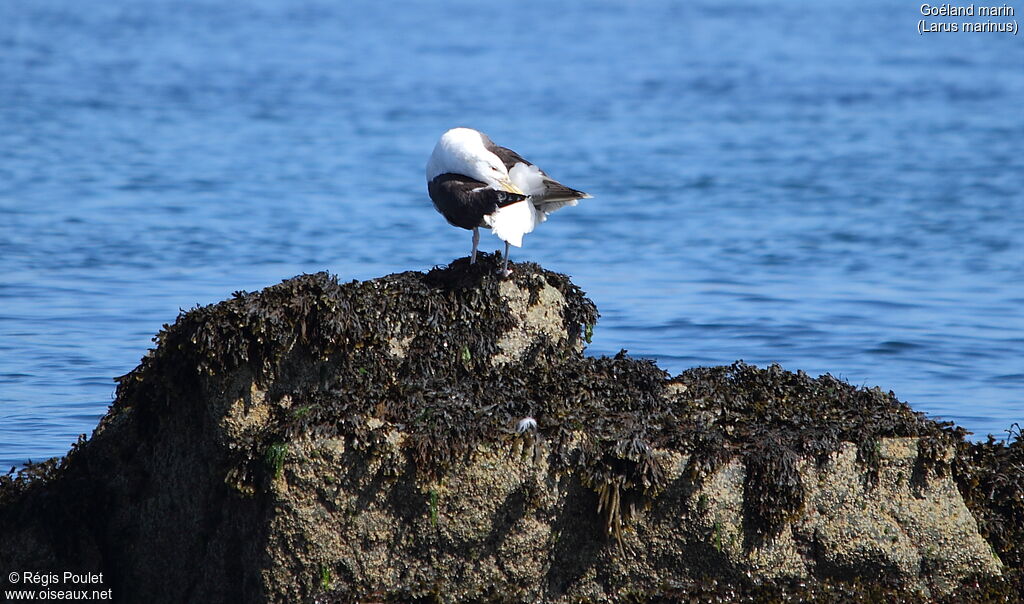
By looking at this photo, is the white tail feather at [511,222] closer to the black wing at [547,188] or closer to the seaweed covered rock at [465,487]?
the black wing at [547,188]

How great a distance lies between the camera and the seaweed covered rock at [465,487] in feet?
16.8

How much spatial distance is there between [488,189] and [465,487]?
1787 millimetres

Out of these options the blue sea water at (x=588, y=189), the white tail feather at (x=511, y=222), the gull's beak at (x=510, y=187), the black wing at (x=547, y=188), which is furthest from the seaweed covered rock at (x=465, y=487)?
the blue sea water at (x=588, y=189)

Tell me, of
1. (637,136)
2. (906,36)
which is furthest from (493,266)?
(906,36)

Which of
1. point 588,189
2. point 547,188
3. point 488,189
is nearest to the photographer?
point 488,189

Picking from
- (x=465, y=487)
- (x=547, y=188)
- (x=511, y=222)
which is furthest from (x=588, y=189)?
(x=465, y=487)

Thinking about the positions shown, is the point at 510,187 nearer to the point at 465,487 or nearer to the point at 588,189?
the point at 465,487

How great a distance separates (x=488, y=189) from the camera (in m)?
6.35

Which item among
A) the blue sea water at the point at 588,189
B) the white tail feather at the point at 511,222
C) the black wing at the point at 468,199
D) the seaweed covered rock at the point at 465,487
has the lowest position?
the seaweed covered rock at the point at 465,487

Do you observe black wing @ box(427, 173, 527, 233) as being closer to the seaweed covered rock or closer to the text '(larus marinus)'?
the text '(larus marinus)'

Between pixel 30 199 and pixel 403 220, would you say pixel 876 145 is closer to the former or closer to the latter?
pixel 403 220

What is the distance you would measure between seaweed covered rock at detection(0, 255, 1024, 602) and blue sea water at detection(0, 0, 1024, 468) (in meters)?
2.41

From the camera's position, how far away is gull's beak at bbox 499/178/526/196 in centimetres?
636

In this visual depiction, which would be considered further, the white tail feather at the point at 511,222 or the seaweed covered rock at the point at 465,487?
the white tail feather at the point at 511,222
